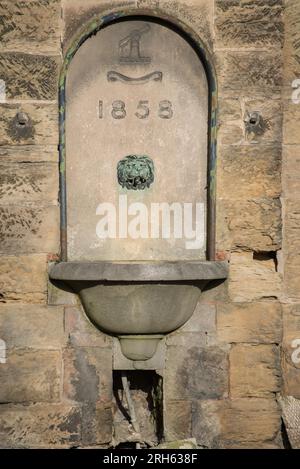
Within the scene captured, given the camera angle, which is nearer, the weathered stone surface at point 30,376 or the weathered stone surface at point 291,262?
the weathered stone surface at point 30,376

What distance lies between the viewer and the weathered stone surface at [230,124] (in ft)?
12.1

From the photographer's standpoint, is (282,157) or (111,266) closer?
(111,266)

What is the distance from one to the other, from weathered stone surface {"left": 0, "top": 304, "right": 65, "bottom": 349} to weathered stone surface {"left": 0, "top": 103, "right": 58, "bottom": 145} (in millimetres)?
893

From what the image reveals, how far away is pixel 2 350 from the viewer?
3650 mm

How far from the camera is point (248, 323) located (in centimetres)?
371

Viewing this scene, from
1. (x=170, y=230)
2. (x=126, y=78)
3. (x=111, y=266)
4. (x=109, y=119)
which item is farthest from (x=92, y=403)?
(x=126, y=78)

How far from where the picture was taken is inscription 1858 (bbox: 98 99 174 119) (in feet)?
12.1

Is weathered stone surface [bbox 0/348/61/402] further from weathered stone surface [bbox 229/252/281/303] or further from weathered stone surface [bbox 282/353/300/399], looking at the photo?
weathered stone surface [bbox 282/353/300/399]

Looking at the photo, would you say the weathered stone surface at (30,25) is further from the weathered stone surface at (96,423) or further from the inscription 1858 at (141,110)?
the weathered stone surface at (96,423)

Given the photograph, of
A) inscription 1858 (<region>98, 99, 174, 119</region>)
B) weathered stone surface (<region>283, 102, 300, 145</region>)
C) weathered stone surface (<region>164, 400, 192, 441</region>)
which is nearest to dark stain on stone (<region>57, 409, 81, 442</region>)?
weathered stone surface (<region>164, 400, 192, 441</region>)

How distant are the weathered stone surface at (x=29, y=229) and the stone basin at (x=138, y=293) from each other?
0.50ft

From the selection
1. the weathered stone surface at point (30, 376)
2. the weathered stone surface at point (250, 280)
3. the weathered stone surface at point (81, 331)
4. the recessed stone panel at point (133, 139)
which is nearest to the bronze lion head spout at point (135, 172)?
the recessed stone panel at point (133, 139)

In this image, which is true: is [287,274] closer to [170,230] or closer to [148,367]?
[170,230]
